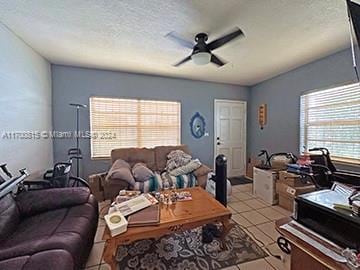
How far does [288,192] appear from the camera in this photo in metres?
3.00

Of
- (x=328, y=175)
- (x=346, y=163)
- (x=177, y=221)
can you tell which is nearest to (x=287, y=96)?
(x=346, y=163)

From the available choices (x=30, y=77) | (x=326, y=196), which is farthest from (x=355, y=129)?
(x=30, y=77)

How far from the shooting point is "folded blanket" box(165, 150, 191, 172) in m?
3.62

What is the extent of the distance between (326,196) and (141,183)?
2.48m

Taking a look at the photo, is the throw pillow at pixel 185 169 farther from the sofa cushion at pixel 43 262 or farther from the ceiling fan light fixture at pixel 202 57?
the sofa cushion at pixel 43 262

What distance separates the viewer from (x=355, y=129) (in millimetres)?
2943

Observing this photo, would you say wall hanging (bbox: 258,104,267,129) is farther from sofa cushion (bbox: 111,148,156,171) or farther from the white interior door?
sofa cushion (bbox: 111,148,156,171)

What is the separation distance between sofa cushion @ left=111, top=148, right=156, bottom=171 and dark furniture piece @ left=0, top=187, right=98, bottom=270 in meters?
1.50

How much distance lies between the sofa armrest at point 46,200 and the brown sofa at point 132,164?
2.92ft

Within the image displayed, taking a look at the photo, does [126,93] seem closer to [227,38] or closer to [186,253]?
[227,38]

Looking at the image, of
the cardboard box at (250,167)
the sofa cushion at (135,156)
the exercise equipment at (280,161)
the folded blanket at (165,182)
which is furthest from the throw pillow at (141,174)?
the cardboard box at (250,167)

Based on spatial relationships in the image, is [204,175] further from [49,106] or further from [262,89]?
Result: [49,106]

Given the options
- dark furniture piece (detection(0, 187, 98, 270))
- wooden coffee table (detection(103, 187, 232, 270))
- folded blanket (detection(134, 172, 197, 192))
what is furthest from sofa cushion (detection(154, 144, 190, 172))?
dark furniture piece (detection(0, 187, 98, 270))

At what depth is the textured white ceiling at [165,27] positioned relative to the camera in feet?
6.37
